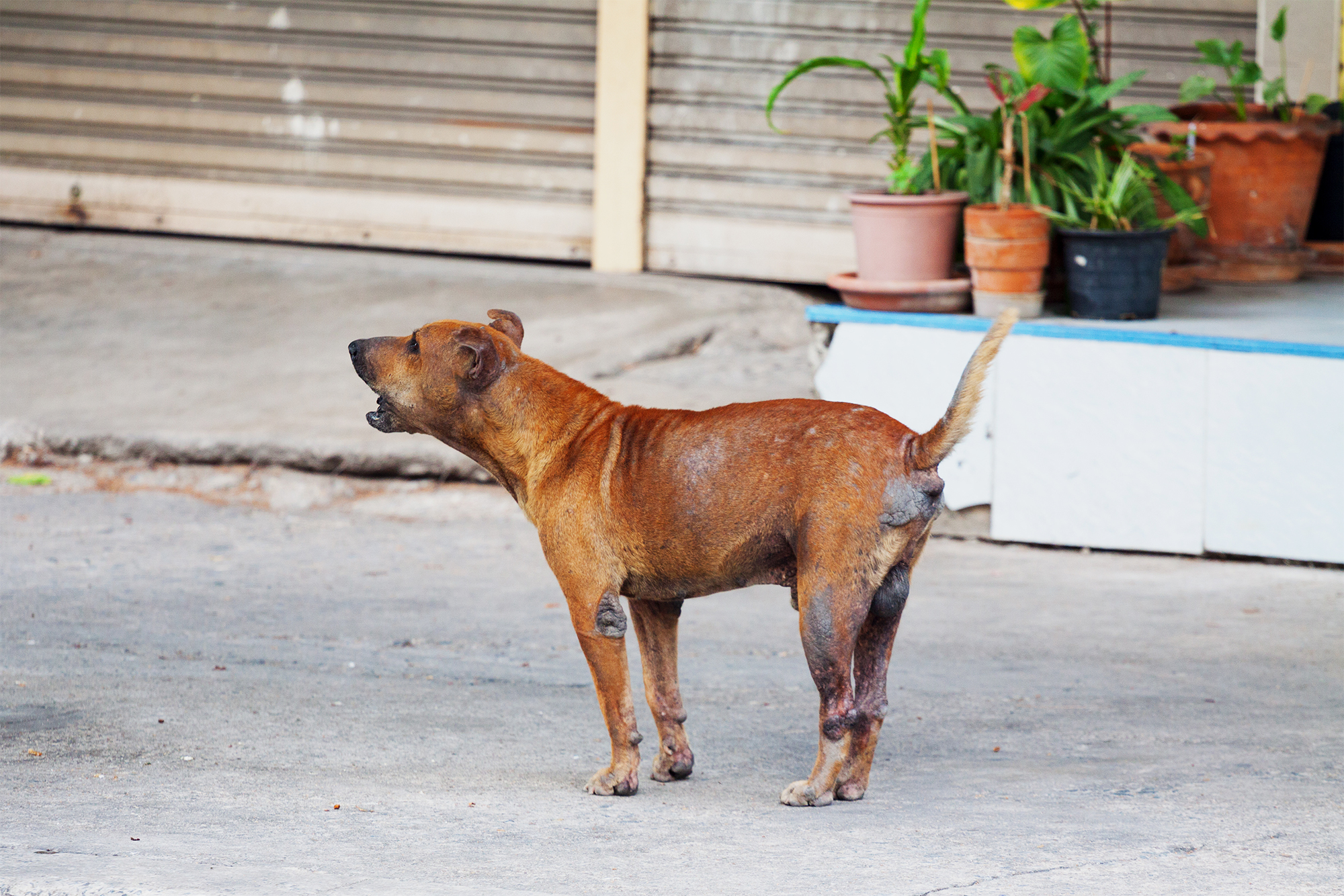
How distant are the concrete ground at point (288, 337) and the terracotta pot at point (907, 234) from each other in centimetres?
112

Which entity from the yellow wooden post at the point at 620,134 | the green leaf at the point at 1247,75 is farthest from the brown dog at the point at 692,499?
the yellow wooden post at the point at 620,134

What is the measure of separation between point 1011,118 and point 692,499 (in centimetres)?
352

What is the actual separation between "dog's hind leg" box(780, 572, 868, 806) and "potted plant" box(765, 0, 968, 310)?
11.4 ft

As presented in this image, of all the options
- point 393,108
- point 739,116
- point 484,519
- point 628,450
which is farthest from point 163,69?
point 628,450

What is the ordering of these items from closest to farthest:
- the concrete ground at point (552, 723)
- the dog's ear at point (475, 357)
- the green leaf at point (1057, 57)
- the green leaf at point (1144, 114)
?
the concrete ground at point (552, 723) → the dog's ear at point (475, 357) → the green leaf at point (1057, 57) → the green leaf at point (1144, 114)

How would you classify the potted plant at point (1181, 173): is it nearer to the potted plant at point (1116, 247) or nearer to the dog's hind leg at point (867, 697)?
the potted plant at point (1116, 247)

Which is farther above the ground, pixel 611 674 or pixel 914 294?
pixel 914 294

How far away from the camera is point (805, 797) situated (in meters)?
3.65

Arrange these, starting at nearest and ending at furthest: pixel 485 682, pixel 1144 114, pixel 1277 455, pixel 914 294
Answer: pixel 485 682, pixel 1277 455, pixel 914 294, pixel 1144 114

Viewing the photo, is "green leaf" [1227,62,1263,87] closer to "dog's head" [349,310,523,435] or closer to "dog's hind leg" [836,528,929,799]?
"dog's hind leg" [836,528,929,799]

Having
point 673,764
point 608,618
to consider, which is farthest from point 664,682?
point 608,618

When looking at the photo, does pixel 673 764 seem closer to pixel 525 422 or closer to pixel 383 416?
pixel 525 422

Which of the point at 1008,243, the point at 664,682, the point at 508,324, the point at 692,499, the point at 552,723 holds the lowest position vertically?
the point at 552,723

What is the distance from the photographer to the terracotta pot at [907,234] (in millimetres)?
6676
